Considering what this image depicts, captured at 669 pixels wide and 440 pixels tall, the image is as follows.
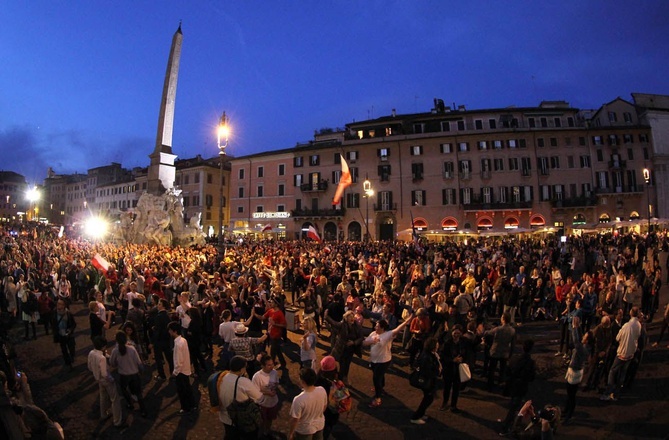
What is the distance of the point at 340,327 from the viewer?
23.9ft

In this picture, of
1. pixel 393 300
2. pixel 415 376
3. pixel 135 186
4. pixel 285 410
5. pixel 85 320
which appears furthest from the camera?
pixel 135 186

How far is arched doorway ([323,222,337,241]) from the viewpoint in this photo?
45594 millimetres

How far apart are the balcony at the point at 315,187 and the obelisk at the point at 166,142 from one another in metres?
16.8

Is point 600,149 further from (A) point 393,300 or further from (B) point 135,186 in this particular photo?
(B) point 135,186

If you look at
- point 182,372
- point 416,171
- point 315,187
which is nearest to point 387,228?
point 416,171

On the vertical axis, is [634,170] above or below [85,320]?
above

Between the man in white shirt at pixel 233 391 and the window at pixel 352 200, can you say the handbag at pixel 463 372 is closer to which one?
the man in white shirt at pixel 233 391

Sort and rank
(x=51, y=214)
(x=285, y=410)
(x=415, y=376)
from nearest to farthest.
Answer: (x=415, y=376), (x=285, y=410), (x=51, y=214)

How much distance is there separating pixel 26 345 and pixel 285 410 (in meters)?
7.83

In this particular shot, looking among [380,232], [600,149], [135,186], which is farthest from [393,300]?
[135,186]

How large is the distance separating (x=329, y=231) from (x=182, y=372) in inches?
1570

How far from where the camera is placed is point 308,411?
4.32 m

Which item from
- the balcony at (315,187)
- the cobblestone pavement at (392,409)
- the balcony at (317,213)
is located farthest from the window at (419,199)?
the cobblestone pavement at (392,409)

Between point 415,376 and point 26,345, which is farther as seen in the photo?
point 26,345
